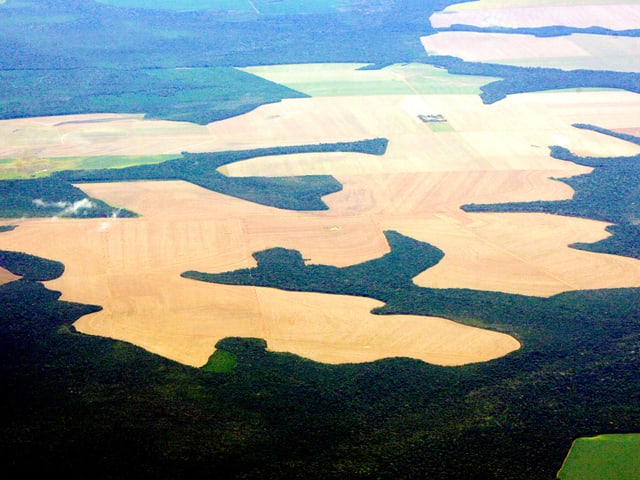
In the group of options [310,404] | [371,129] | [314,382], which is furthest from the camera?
[371,129]

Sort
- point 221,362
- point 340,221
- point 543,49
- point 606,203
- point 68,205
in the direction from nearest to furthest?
point 221,362 → point 340,221 → point 68,205 → point 606,203 → point 543,49

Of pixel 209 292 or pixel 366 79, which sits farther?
pixel 366 79

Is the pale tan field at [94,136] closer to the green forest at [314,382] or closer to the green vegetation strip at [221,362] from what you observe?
the green forest at [314,382]

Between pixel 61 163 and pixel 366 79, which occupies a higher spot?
pixel 366 79

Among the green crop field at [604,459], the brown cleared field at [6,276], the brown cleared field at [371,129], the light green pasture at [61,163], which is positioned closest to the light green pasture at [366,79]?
the brown cleared field at [371,129]

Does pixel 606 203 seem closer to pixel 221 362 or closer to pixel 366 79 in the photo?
pixel 221 362

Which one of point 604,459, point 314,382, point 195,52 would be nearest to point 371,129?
point 195,52

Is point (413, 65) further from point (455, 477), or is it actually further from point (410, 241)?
point (455, 477)
